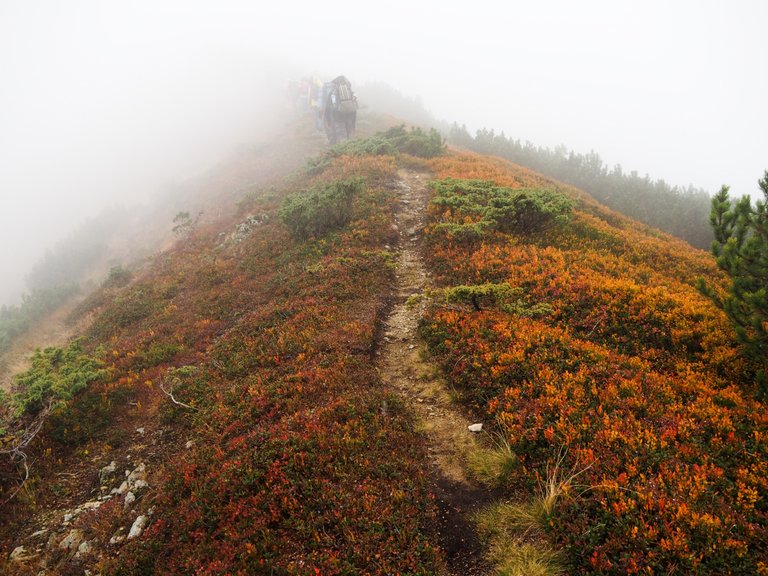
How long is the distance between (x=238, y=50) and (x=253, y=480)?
104m

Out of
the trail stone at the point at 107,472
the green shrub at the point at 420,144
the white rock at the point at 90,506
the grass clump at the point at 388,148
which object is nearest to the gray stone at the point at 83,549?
the white rock at the point at 90,506

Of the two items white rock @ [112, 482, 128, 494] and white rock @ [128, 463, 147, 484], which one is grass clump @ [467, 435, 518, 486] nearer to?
white rock @ [128, 463, 147, 484]

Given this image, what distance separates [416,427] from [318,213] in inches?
397

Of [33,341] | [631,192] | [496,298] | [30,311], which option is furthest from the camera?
[631,192]

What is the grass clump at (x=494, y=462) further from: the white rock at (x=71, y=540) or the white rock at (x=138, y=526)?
the white rock at (x=71, y=540)

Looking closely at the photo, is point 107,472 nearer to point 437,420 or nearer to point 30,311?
point 437,420

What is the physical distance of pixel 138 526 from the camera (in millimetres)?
5473

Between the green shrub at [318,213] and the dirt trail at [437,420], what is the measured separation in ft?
A: 11.8

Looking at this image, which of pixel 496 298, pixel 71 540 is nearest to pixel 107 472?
pixel 71 540

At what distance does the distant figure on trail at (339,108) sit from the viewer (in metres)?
31.3

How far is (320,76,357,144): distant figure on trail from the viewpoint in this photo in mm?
31266

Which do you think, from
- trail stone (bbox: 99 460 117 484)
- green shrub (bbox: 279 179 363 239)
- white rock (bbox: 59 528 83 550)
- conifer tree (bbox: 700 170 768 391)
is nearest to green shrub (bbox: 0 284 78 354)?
green shrub (bbox: 279 179 363 239)

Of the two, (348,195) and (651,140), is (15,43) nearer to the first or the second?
(348,195)

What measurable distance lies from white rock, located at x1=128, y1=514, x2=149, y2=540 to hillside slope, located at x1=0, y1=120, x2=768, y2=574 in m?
0.02
